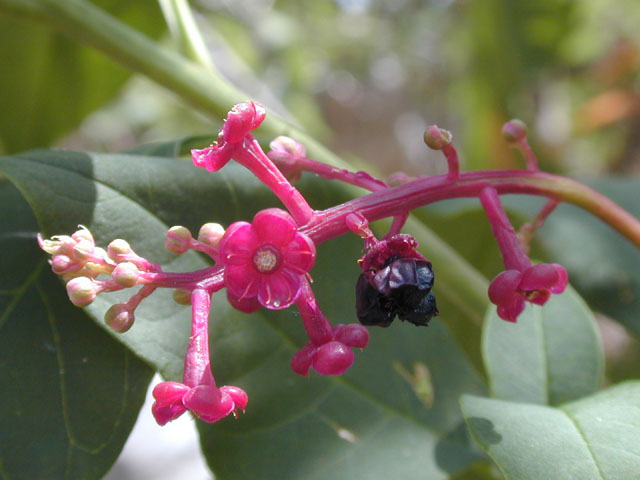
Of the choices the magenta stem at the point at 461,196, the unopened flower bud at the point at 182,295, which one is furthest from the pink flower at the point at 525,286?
the unopened flower bud at the point at 182,295

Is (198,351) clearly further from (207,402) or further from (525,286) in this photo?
(525,286)

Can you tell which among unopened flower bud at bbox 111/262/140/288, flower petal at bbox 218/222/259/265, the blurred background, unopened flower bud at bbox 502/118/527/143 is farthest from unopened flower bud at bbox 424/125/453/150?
the blurred background

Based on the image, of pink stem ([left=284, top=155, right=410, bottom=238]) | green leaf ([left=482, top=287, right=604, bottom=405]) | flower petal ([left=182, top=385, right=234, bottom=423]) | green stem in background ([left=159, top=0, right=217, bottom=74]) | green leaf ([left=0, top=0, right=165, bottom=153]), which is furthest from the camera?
green leaf ([left=0, top=0, right=165, bottom=153])

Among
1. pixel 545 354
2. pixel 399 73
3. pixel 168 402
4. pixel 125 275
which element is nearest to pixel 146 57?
pixel 125 275

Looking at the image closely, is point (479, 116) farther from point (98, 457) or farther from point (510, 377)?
point (98, 457)

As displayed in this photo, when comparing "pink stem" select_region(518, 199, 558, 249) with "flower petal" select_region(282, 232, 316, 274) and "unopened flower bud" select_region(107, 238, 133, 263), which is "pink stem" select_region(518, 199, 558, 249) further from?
"unopened flower bud" select_region(107, 238, 133, 263)

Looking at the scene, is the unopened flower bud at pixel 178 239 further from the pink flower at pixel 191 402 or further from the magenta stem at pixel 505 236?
the magenta stem at pixel 505 236

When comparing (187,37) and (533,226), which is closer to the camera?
(533,226)
